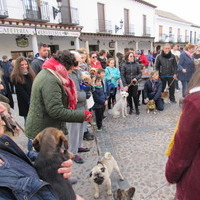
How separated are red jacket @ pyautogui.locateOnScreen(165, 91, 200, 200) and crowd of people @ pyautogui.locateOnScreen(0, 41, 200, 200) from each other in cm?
3

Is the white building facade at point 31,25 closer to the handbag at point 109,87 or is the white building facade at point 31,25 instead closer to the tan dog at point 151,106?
the handbag at point 109,87

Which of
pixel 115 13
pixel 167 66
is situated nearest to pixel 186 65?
pixel 167 66

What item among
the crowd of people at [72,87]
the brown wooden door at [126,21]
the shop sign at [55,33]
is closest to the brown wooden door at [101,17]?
the brown wooden door at [126,21]

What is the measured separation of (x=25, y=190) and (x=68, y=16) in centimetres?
1669

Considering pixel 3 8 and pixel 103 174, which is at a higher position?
pixel 3 8

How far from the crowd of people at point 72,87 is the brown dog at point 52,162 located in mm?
78

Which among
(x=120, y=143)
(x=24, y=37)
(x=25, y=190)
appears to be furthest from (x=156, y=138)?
(x=24, y=37)

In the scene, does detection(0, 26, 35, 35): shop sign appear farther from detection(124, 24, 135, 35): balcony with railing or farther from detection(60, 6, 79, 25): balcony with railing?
detection(124, 24, 135, 35): balcony with railing

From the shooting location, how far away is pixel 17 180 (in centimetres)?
91

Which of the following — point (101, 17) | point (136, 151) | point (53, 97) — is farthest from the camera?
point (101, 17)

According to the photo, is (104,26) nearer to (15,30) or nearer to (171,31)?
(15,30)

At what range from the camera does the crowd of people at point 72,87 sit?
77.8 inches

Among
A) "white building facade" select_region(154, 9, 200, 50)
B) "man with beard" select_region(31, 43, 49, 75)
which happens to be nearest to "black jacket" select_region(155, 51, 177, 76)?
"man with beard" select_region(31, 43, 49, 75)

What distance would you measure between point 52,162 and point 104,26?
19863 millimetres
